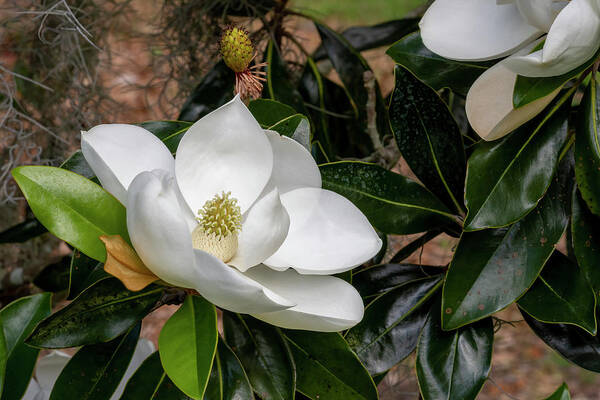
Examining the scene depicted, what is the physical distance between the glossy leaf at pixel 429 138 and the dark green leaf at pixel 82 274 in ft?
1.36

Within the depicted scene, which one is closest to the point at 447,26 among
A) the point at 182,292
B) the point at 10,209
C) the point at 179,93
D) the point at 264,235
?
the point at 264,235

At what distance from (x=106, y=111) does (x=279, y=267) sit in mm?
1058

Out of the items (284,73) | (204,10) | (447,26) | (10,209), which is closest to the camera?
(447,26)

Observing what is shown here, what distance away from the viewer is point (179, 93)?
1.50 m

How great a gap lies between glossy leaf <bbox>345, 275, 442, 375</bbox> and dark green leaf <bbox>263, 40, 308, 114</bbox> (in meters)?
0.44

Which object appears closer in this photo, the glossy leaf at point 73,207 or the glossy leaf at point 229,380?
the glossy leaf at point 73,207

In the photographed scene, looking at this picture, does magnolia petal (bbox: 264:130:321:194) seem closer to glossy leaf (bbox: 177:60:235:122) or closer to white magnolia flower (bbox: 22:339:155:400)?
white magnolia flower (bbox: 22:339:155:400)

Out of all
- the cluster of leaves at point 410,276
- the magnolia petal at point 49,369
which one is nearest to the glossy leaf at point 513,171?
the cluster of leaves at point 410,276

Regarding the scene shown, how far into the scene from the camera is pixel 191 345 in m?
0.62

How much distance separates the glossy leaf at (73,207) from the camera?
0.63 meters

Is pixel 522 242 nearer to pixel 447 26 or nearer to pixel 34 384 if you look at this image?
pixel 447 26

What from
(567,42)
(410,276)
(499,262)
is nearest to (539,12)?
(567,42)

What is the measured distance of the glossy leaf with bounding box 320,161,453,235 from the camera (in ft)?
2.70

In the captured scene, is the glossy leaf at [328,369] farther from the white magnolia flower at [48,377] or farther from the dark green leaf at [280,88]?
the dark green leaf at [280,88]
